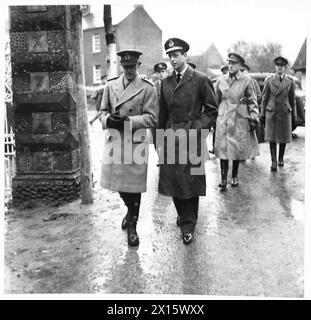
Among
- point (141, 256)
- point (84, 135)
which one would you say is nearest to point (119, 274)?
point (141, 256)

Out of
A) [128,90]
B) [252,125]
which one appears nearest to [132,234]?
[128,90]

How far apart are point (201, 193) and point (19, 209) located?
9.39 feet

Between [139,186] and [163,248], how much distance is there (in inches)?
28.4

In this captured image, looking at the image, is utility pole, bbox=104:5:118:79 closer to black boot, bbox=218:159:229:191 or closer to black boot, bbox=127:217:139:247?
black boot, bbox=218:159:229:191

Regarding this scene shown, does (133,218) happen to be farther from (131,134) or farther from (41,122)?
(41,122)

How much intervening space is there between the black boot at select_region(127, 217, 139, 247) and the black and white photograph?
2 cm

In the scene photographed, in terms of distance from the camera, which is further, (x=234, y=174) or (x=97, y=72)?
(x=97, y=72)

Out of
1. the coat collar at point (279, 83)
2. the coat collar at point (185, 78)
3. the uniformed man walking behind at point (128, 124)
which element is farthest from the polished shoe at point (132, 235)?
the coat collar at point (279, 83)

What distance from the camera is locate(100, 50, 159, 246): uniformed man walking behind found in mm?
4812

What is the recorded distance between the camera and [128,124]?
4754 mm

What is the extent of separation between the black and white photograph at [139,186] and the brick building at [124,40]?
24683 mm

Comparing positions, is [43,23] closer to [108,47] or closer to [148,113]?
[108,47]

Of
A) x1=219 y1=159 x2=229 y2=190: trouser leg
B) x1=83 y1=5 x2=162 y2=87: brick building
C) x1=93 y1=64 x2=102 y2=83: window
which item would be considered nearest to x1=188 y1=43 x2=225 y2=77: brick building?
x1=83 y1=5 x2=162 y2=87: brick building

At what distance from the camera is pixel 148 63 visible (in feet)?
118
